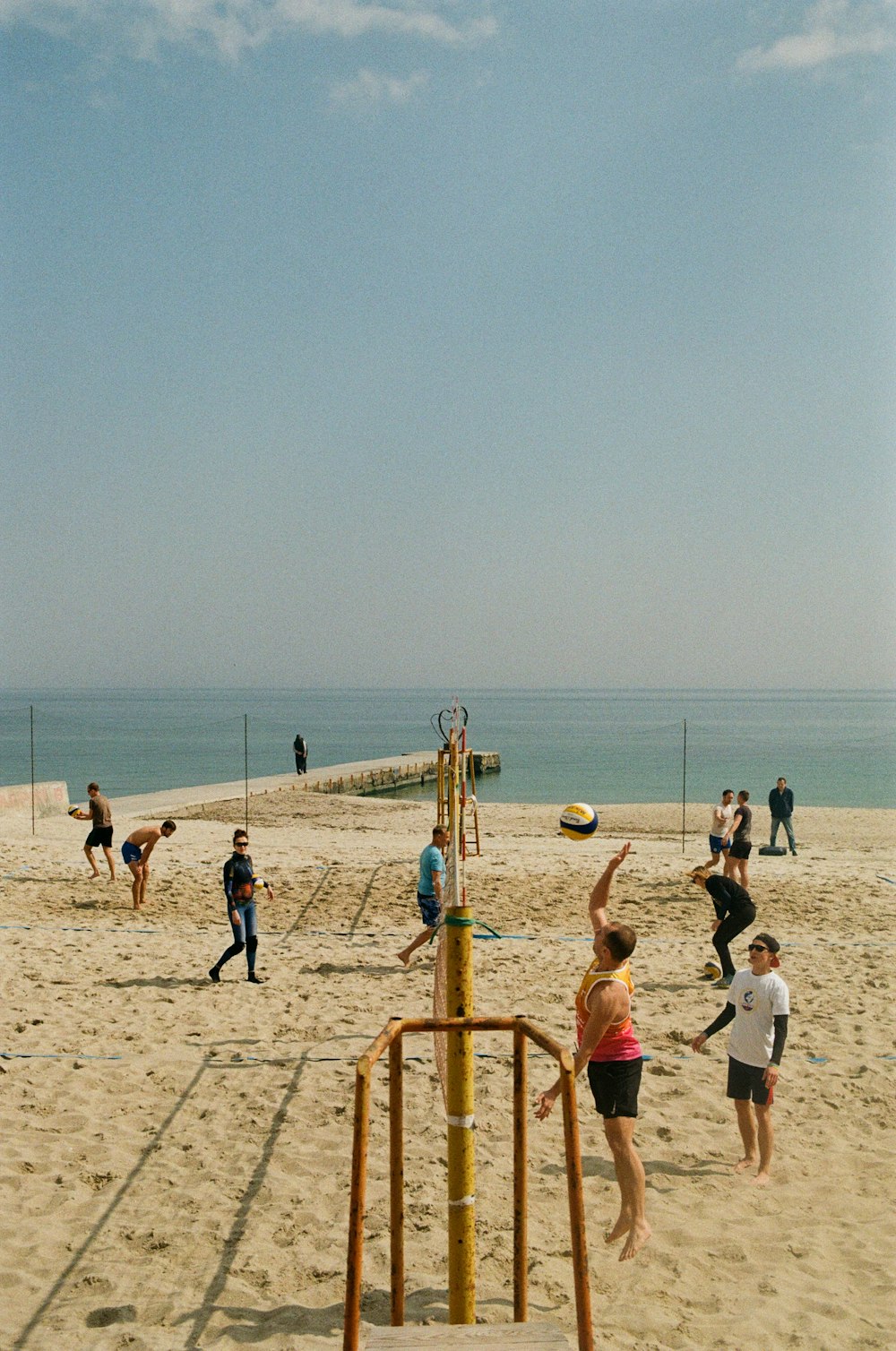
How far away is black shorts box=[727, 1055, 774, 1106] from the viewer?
5.95 m

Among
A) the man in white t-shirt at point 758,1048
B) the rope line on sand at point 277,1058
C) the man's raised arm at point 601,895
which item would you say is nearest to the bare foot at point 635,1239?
the man in white t-shirt at point 758,1048

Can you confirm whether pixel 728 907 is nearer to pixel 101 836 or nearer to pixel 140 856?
pixel 140 856

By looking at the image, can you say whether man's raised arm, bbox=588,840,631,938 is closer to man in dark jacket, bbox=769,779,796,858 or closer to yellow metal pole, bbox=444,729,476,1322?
yellow metal pole, bbox=444,729,476,1322

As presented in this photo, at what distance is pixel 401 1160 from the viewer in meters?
3.33

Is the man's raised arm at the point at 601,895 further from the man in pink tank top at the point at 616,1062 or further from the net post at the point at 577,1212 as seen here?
the net post at the point at 577,1212

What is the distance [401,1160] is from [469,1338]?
525 millimetres

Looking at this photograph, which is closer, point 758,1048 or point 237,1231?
point 237,1231

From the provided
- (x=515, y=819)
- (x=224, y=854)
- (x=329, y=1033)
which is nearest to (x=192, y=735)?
(x=515, y=819)

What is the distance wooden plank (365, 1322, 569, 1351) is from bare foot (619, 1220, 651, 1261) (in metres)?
2.12

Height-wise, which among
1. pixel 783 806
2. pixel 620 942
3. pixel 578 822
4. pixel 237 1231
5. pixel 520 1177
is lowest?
pixel 237 1231

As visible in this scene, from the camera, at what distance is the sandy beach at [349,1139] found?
4742 millimetres

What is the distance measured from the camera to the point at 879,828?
28.4 metres

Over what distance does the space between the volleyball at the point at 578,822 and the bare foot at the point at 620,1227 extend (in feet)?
10.7

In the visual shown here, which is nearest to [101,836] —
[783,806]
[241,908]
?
[241,908]
